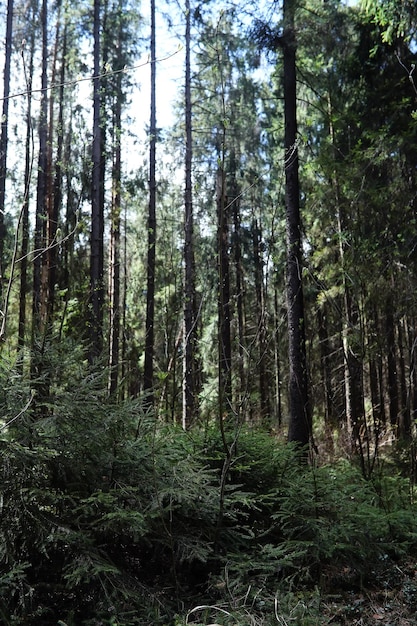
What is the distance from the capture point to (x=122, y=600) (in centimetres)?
305

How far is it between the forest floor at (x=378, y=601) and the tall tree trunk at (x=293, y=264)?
3.45 m

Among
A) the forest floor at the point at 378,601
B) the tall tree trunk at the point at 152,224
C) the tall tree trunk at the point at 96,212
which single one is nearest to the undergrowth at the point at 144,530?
the forest floor at the point at 378,601

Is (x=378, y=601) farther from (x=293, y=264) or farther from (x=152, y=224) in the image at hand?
(x=152, y=224)

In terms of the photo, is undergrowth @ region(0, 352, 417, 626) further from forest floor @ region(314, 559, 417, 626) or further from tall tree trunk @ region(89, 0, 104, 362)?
tall tree trunk @ region(89, 0, 104, 362)

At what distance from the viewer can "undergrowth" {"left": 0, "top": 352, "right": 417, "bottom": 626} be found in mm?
3068

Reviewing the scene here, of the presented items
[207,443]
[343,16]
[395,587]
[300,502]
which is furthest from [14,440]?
[343,16]

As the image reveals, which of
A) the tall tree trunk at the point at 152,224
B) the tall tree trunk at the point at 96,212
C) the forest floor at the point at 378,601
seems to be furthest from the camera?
the tall tree trunk at the point at 152,224

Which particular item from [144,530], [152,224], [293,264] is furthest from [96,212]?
[144,530]

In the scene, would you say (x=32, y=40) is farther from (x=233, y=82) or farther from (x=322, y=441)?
(x=322, y=441)

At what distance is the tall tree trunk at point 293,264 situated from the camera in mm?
8031

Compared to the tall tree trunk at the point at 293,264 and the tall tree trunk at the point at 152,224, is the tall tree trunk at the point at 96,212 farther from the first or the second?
the tall tree trunk at the point at 293,264

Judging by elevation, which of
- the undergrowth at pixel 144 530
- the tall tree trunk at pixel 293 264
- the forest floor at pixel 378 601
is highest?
the tall tree trunk at pixel 293 264

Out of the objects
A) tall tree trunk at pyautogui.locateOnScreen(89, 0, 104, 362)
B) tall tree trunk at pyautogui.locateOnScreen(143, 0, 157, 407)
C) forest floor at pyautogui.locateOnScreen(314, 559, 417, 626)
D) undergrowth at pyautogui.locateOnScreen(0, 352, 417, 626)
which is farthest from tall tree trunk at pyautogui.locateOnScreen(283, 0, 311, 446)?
tall tree trunk at pyautogui.locateOnScreen(89, 0, 104, 362)

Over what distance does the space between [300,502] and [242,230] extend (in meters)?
16.4
